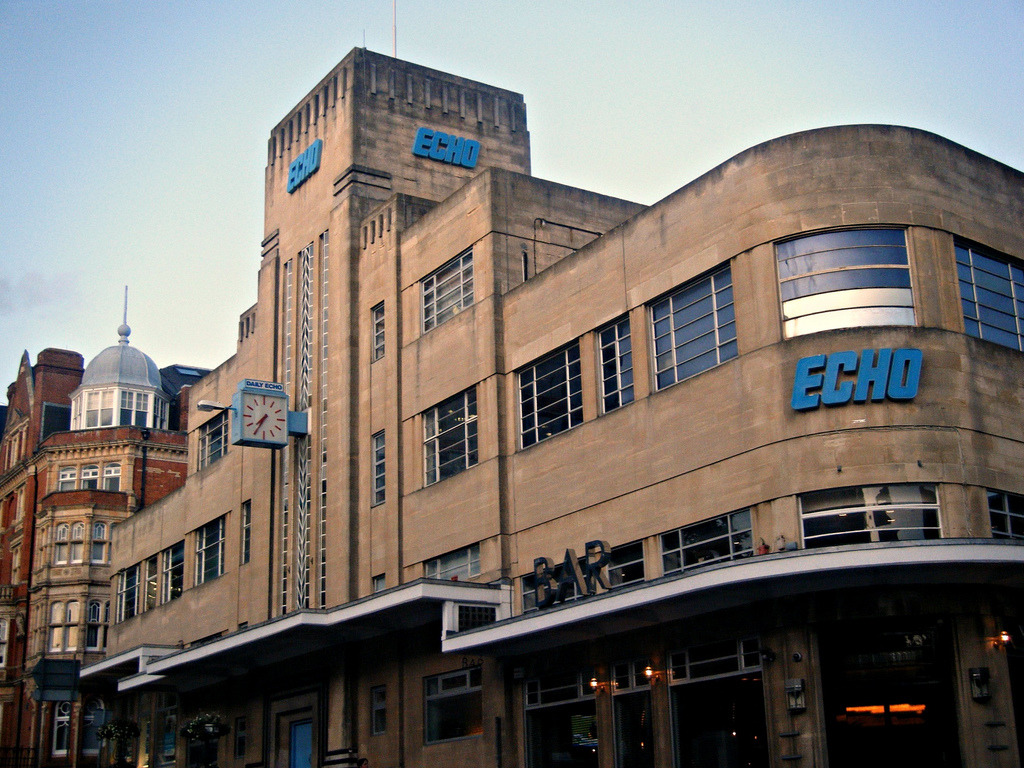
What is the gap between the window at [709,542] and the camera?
27594 mm

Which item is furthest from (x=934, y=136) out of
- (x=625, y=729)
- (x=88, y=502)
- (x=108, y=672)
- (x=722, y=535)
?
(x=88, y=502)

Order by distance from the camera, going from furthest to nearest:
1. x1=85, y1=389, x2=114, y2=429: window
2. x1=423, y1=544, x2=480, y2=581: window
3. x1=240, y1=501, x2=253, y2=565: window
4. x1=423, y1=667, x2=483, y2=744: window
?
x1=85, y1=389, x2=114, y2=429: window, x1=240, y1=501, x2=253, y2=565: window, x1=423, y1=544, x2=480, y2=581: window, x1=423, y1=667, x2=483, y2=744: window

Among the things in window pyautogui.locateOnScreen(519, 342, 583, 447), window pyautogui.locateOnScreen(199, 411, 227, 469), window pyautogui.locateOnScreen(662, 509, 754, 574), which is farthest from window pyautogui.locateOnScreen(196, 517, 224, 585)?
window pyautogui.locateOnScreen(662, 509, 754, 574)

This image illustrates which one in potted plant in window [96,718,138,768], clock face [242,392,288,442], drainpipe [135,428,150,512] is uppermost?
drainpipe [135,428,150,512]

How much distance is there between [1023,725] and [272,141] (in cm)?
3329

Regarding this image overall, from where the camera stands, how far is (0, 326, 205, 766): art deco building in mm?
62906

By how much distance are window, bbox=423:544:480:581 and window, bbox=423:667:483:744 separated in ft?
8.14

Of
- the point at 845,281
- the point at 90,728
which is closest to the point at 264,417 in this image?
the point at 845,281

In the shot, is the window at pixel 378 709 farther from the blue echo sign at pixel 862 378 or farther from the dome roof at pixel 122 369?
the dome roof at pixel 122 369

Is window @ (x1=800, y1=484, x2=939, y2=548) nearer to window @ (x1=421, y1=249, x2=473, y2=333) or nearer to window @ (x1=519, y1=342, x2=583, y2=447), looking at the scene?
window @ (x1=519, y1=342, x2=583, y2=447)

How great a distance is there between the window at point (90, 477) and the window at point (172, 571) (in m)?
14.3

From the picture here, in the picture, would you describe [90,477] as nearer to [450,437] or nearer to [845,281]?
[450,437]

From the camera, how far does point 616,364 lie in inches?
1267

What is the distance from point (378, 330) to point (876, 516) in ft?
63.8
